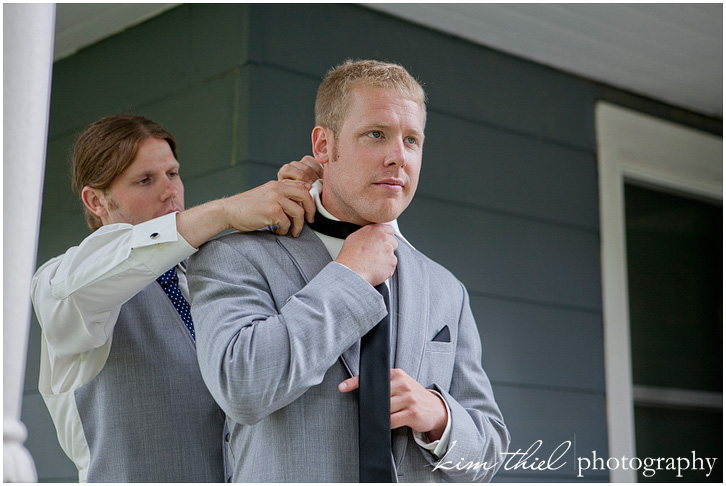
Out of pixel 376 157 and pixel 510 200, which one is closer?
pixel 376 157

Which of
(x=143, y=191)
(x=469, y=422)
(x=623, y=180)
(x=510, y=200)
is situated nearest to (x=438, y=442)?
(x=469, y=422)

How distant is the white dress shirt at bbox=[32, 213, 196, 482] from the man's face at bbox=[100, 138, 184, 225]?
272 millimetres

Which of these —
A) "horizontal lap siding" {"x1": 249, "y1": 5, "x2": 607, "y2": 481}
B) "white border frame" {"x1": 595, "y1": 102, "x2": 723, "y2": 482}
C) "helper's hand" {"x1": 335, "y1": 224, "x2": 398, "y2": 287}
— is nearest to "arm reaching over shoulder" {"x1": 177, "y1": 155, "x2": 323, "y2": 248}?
"helper's hand" {"x1": 335, "y1": 224, "x2": 398, "y2": 287}

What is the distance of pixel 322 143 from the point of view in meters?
1.62

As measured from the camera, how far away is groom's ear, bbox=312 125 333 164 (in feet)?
5.23

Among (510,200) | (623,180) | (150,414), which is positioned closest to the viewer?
(150,414)

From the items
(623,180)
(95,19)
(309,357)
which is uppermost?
(95,19)

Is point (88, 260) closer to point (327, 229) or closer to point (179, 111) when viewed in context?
point (327, 229)

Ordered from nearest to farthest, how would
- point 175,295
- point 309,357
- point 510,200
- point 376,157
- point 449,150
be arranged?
point 309,357, point 376,157, point 175,295, point 449,150, point 510,200

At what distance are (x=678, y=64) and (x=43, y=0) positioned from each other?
2.80 metres

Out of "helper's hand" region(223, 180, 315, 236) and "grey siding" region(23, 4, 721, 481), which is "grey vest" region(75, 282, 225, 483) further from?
"grey siding" region(23, 4, 721, 481)

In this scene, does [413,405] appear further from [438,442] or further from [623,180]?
[623,180]

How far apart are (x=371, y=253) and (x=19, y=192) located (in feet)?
2.04

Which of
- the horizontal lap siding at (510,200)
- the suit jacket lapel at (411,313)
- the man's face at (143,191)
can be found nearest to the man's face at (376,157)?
the suit jacket lapel at (411,313)
